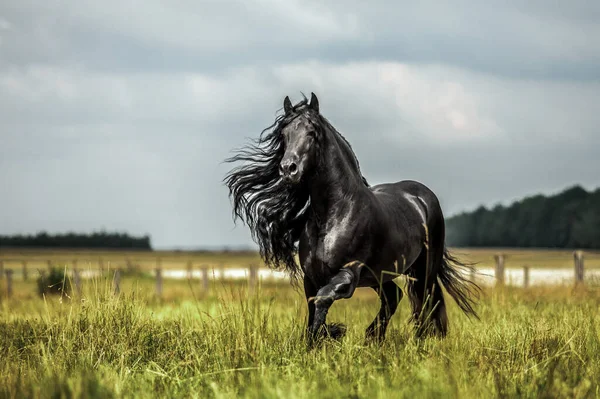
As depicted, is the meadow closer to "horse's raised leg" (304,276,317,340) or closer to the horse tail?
"horse's raised leg" (304,276,317,340)

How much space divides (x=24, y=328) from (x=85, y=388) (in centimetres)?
414

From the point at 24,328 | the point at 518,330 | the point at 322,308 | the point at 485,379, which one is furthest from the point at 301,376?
the point at 24,328

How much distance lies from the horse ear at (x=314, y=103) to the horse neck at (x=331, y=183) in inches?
11.5

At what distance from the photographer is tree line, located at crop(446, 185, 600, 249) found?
66000 millimetres

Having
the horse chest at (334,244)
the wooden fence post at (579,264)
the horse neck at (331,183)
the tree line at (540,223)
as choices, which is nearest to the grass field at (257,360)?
the horse chest at (334,244)

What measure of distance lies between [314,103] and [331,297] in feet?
5.60

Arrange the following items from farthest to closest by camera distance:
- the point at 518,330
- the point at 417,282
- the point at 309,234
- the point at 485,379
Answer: the point at 417,282 → the point at 518,330 → the point at 309,234 → the point at 485,379

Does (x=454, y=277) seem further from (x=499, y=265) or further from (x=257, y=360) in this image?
(x=499, y=265)

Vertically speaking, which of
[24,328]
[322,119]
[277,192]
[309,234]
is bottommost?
[24,328]

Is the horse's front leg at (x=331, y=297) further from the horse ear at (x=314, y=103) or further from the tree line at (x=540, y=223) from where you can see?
the tree line at (x=540, y=223)

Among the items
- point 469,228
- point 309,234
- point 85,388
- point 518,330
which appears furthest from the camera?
point 469,228

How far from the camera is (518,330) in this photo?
676cm

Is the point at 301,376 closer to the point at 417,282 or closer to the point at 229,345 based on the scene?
the point at 229,345

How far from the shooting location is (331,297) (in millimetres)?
5664
